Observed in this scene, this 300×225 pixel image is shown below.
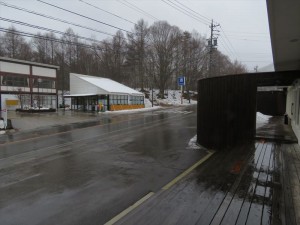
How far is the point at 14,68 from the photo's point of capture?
4091 cm

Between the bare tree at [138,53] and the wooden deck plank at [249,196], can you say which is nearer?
the wooden deck plank at [249,196]

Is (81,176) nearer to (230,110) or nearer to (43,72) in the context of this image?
(230,110)

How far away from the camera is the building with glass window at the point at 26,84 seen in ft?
130

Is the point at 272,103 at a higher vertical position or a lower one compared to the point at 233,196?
higher

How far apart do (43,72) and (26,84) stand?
3.75 m

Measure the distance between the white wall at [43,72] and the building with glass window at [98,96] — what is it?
6041 mm

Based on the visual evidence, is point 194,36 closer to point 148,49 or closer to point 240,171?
point 148,49

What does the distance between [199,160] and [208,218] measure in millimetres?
4828

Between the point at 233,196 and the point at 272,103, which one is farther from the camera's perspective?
the point at 272,103

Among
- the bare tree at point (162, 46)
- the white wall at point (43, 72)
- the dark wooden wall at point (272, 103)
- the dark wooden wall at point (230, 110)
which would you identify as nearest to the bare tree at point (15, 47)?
the white wall at point (43, 72)

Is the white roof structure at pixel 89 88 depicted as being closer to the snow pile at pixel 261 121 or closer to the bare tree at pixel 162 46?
the bare tree at pixel 162 46

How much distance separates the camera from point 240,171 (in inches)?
293

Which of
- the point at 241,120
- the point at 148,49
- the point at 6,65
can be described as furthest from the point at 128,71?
the point at 241,120

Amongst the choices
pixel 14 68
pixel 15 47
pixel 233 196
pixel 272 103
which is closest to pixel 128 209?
pixel 233 196
